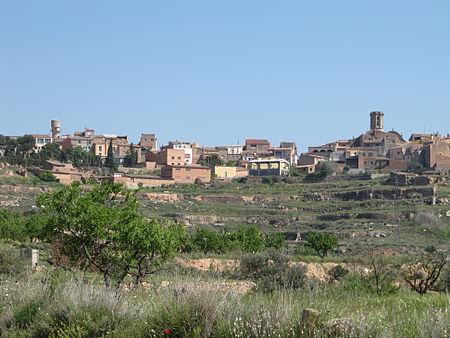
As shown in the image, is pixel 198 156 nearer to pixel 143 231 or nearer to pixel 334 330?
pixel 143 231

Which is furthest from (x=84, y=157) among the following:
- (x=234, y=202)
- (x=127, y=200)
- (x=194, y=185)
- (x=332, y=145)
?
(x=127, y=200)

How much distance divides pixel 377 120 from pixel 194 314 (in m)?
118

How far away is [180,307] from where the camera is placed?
916 cm

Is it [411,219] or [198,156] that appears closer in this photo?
[411,219]

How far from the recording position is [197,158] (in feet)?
327

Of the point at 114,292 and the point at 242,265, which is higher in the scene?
the point at 114,292

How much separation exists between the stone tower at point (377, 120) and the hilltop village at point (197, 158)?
989 cm

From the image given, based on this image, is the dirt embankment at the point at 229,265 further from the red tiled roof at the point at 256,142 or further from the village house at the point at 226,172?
the red tiled roof at the point at 256,142

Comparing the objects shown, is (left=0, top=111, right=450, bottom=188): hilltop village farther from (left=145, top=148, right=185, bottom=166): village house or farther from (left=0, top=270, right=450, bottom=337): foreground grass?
(left=0, top=270, right=450, bottom=337): foreground grass

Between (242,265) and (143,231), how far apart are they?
977 centimetres

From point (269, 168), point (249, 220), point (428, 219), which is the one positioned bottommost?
point (249, 220)

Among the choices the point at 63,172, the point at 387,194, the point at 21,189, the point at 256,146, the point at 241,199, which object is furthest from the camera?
the point at 256,146

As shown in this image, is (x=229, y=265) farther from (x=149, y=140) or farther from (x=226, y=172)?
(x=149, y=140)

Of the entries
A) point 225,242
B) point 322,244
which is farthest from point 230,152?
point 225,242
